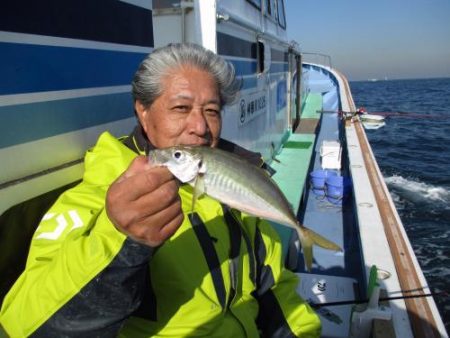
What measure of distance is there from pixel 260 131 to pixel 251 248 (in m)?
3.69

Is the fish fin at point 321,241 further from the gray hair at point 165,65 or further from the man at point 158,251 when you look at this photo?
the gray hair at point 165,65

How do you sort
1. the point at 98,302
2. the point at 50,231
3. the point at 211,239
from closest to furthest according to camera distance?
the point at 98,302, the point at 50,231, the point at 211,239

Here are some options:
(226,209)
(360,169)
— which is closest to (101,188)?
(226,209)

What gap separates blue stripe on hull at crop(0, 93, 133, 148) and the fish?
542 millimetres

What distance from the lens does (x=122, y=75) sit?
1.97 metres

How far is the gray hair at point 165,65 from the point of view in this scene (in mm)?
1595

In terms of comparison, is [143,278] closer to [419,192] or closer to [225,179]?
[225,179]

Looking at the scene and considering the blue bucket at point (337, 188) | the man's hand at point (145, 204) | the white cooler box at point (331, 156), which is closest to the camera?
the man's hand at point (145, 204)

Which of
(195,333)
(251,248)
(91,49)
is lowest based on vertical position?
(195,333)

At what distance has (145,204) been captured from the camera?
104cm

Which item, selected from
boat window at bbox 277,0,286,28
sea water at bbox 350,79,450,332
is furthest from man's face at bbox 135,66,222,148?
boat window at bbox 277,0,286,28

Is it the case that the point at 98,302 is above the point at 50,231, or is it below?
below

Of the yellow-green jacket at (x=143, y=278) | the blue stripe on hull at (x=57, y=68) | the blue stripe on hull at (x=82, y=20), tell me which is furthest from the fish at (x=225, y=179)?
the blue stripe on hull at (x=82, y=20)

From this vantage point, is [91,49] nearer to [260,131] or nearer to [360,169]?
[260,131]
